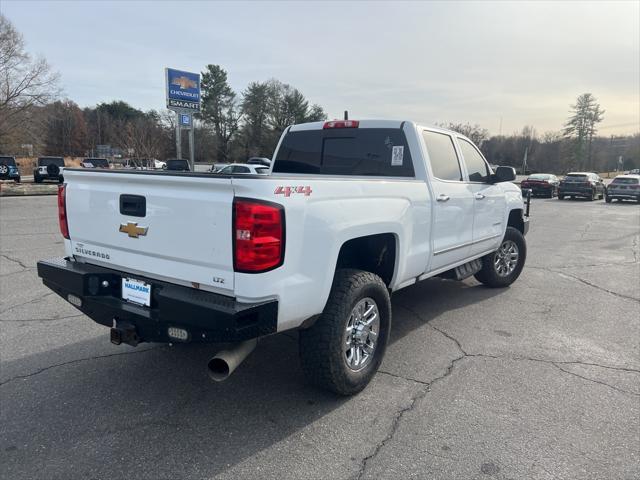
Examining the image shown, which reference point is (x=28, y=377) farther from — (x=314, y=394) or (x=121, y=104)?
(x=121, y=104)

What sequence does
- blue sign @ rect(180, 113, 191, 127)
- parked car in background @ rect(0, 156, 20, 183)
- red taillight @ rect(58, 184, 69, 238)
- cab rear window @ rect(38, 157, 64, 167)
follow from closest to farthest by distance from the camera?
red taillight @ rect(58, 184, 69, 238)
blue sign @ rect(180, 113, 191, 127)
parked car in background @ rect(0, 156, 20, 183)
cab rear window @ rect(38, 157, 64, 167)

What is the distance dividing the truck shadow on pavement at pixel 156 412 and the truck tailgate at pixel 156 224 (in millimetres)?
966

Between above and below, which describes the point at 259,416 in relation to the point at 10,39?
below

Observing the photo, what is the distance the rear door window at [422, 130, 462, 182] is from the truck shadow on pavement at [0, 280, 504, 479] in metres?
1.74

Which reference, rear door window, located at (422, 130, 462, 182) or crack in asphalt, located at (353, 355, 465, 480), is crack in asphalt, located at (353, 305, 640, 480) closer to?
crack in asphalt, located at (353, 355, 465, 480)

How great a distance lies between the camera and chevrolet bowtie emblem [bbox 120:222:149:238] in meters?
2.92

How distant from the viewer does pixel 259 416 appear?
10.1 feet

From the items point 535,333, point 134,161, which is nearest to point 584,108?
point 134,161

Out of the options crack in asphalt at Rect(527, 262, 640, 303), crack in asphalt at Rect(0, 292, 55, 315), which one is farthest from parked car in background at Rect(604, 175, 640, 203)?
crack in asphalt at Rect(0, 292, 55, 315)

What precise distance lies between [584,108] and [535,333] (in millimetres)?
88307

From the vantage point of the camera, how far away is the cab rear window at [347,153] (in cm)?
439

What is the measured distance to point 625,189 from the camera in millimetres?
24828

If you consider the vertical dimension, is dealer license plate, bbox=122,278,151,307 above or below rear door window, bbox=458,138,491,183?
below

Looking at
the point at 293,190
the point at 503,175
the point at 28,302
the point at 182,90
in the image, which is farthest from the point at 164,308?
the point at 182,90
